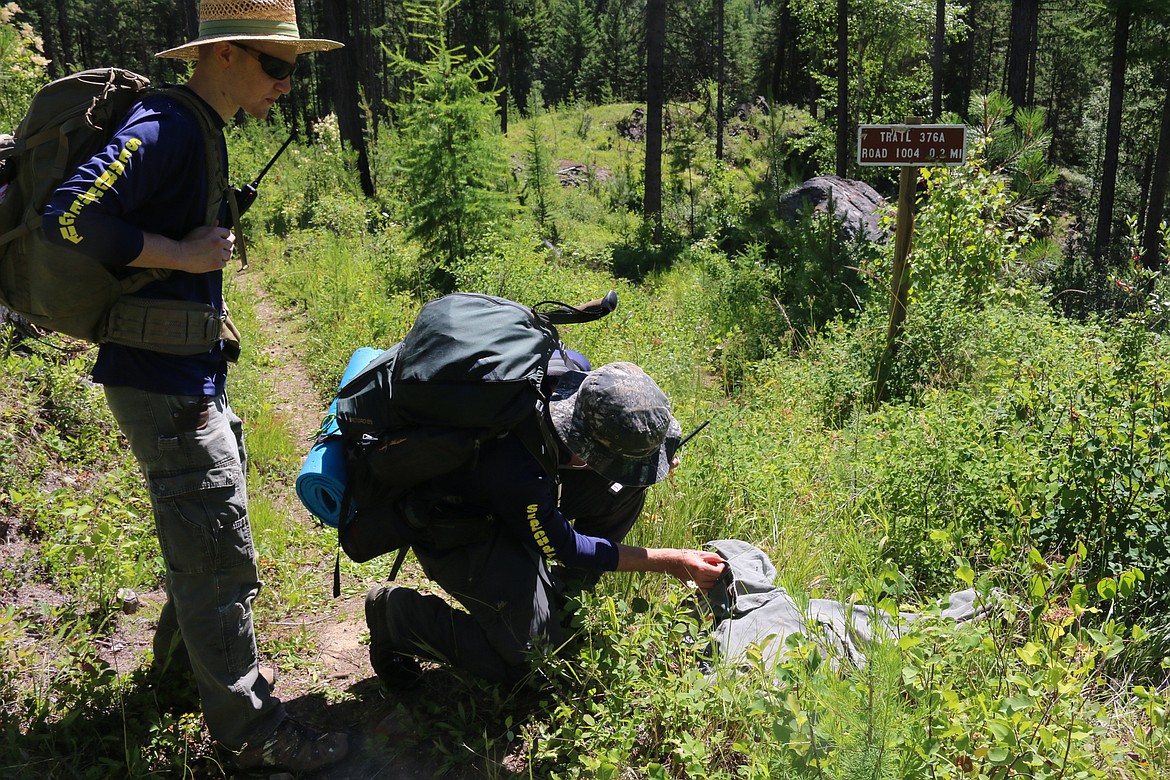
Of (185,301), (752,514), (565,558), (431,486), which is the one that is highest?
(185,301)

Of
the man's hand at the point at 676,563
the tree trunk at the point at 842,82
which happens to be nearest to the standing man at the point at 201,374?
the man's hand at the point at 676,563

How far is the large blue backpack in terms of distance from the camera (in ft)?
7.74

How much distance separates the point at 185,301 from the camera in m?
2.24

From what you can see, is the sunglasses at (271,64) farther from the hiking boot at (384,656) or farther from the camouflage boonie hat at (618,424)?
the hiking boot at (384,656)

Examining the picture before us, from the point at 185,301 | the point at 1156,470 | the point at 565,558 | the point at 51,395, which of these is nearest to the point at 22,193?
the point at 185,301

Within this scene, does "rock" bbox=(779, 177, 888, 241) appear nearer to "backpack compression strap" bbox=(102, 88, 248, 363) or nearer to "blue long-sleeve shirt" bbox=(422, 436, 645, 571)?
"blue long-sleeve shirt" bbox=(422, 436, 645, 571)

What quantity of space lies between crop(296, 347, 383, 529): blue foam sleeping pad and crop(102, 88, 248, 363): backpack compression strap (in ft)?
1.61

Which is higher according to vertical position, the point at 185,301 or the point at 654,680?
the point at 185,301

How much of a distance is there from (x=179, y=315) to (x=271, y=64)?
784 millimetres

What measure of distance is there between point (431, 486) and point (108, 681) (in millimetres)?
1193

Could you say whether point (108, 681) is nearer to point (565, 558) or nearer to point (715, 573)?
point (565, 558)

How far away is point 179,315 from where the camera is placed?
87.4 inches

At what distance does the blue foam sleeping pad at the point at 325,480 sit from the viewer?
2.56 metres

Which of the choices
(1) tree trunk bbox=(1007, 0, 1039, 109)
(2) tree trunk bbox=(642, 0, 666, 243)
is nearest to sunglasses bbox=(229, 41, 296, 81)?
(2) tree trunk bbox=(642, 0, 666, 243)
